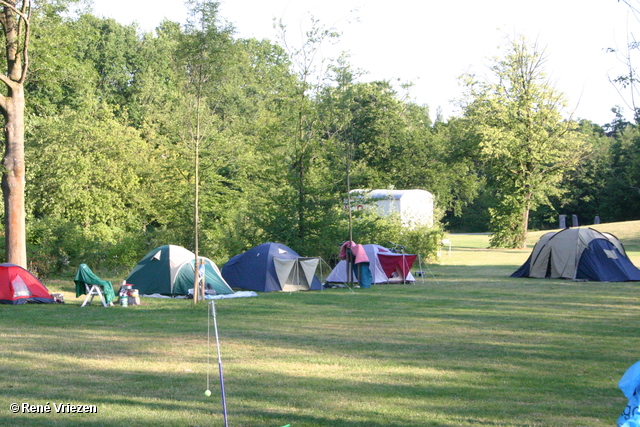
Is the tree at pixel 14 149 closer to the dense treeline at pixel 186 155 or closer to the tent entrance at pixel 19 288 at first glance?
the dense treeline at pixel 186 155

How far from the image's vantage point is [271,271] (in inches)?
607

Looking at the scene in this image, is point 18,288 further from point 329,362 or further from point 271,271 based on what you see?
point 329,362

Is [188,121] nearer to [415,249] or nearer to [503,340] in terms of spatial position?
[503,340]

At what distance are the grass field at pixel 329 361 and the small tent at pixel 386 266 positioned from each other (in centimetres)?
363

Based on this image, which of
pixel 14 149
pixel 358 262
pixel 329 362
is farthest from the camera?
pixel 358 262

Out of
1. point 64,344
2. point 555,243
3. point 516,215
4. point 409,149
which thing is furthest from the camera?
point 409,149

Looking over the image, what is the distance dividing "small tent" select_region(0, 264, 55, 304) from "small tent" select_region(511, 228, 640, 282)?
13.2 meters

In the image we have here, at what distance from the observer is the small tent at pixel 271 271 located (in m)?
15.4

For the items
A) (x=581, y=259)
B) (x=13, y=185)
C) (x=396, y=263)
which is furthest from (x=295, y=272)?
(x=581, y=259)

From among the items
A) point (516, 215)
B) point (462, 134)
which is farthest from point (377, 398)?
point (462, 134)

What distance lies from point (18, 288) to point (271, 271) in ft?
18.8

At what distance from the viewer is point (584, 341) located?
28.5 ft

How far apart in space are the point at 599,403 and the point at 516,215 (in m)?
28.9

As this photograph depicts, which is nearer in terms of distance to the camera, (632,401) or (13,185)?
(632,401)
